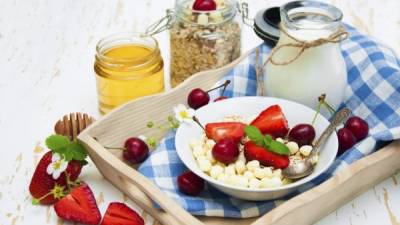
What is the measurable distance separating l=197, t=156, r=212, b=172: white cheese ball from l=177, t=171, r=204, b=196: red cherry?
0.6 inches

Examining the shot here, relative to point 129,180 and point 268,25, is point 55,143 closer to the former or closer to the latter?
point 129,180

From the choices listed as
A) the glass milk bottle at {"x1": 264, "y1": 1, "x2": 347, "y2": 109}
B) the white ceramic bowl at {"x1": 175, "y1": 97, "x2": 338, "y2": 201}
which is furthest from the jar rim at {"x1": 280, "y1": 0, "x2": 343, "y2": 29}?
the white ceramic bowl at {"x1": 175, "y1": 97, "x2": 338, "y2": 201}

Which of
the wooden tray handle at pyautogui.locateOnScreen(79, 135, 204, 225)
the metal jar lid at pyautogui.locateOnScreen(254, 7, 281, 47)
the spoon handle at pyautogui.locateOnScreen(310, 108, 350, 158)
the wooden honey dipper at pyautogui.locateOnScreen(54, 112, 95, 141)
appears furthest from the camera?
the metal jar lid at pyautogui.locateOnScreen(254, 7, 281, 47)

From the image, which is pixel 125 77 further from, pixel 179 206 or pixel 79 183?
pixel 179 206

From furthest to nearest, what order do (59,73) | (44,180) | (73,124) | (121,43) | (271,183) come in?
(59,73), (121,43), (73,124), (44,180), (271,183)

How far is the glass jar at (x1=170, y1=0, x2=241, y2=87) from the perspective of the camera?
131 centimetres

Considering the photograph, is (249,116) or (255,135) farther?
(249,116)

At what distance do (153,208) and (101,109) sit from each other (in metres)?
0.36

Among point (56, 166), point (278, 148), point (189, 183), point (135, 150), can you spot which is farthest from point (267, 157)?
point (56, 166)

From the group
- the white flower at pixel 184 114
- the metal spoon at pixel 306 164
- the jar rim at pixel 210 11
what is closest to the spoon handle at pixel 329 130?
the metal spoon at pixel 306 164

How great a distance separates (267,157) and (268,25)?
0.40 m

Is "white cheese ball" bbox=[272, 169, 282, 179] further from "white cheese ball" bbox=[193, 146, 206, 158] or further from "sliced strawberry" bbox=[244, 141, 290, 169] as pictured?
"white cheese ball" bbox=[193, 146, 206, 158]

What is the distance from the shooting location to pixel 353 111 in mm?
1253

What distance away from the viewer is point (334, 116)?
120cm
